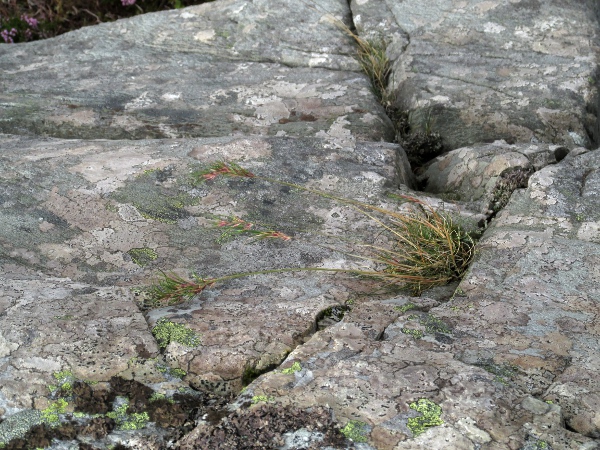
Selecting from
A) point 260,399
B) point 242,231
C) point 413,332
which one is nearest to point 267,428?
point 260,399

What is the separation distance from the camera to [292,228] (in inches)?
149

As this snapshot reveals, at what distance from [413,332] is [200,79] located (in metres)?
→ 3.18

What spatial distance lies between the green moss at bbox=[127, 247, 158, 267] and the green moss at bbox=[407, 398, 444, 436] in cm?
158

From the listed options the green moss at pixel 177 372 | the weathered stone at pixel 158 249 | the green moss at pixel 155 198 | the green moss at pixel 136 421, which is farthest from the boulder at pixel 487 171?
the green moss at pixel 136 421

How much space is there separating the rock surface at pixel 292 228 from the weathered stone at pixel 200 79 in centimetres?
2

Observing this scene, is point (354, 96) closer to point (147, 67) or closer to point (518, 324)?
point (147, 67)

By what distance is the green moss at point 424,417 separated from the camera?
239 centimetres

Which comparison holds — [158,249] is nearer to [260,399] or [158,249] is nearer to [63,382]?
[63,382]

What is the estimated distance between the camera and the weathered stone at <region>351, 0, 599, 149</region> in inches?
195

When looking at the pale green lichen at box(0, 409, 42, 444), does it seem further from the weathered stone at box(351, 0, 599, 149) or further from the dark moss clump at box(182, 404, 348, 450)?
the weathered stone at box(351, 0, 599, 149)

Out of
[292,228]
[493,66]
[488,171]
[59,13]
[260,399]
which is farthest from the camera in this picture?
[59,13]

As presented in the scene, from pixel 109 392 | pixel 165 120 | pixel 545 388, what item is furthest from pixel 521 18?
pixel 109 392

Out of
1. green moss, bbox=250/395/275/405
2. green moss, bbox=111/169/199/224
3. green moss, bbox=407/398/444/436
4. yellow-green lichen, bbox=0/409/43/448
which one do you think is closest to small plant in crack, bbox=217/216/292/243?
green moss, bbox=111/169/199/224

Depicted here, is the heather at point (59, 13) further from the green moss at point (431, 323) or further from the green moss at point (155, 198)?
the green moss at point (431, 323)
